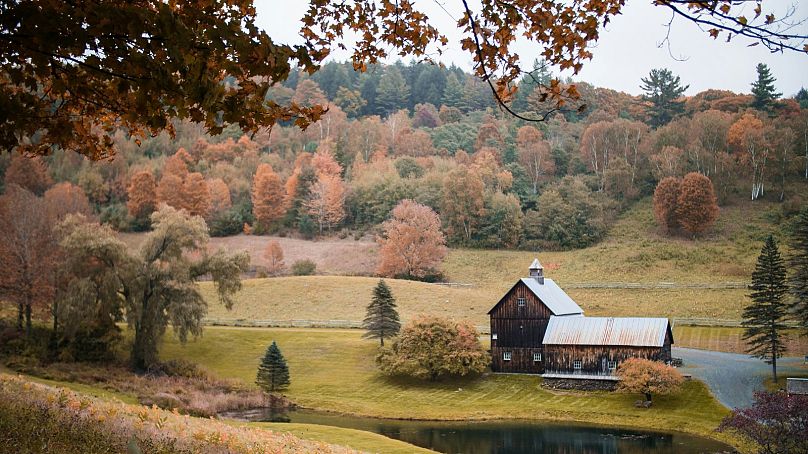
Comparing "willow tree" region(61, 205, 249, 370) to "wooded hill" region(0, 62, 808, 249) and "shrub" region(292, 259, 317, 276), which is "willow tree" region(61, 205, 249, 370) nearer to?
"shrub" region(292, 259, 317, 276)

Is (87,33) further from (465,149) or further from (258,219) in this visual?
(465,149)

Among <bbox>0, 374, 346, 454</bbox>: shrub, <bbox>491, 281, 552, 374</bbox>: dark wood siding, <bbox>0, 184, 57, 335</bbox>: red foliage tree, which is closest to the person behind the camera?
<bbox>0, 374, 346, 454</bbox>: shrub

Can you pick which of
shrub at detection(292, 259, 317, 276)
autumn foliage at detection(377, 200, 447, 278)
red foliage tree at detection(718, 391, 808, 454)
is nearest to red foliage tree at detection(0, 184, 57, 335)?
shrub at detection(292, 259, 317, 276)

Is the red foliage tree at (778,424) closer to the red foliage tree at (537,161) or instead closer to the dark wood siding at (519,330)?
the dark wood siding at (519,330)

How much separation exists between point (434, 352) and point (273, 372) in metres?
9.08

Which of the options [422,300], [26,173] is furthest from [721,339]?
[26,173]

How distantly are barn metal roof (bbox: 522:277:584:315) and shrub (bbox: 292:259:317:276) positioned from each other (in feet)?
107

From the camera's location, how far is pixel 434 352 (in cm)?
3969

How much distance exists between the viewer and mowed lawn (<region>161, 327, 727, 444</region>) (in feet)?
105

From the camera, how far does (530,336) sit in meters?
41.6

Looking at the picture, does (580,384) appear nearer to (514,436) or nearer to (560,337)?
(560,337)

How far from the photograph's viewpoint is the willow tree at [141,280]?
127 ft

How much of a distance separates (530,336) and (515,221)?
36751 millimetres

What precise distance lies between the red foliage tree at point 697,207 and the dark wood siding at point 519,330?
35.2 meters
